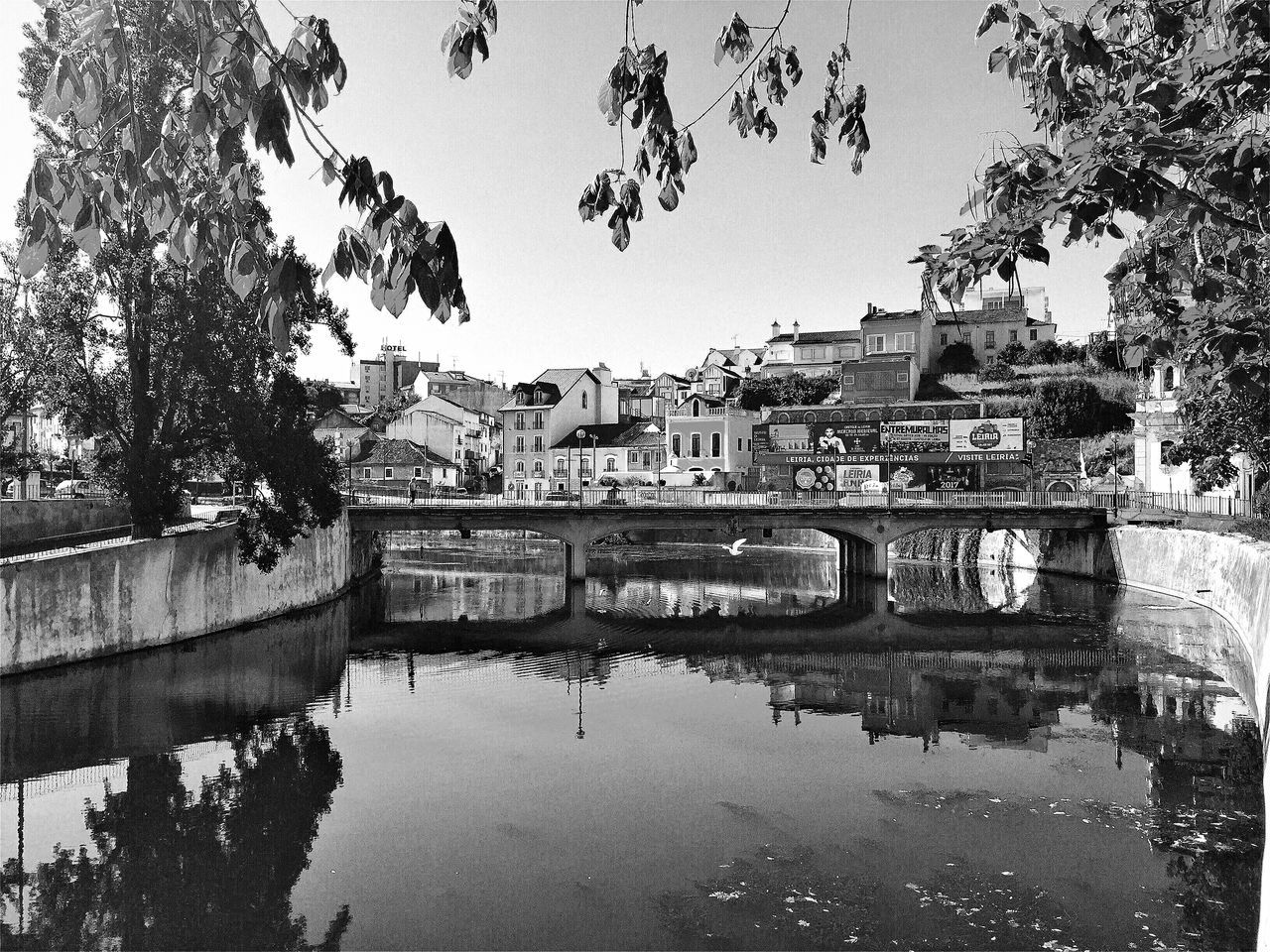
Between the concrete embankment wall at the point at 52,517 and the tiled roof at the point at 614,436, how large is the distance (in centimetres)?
4735

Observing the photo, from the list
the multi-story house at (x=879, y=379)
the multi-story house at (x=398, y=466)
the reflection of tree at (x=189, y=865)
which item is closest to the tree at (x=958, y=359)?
the multi-story house at (x=879, y=379)

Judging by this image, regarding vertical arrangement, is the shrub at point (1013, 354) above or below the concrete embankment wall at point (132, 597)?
above

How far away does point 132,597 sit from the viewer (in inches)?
1116

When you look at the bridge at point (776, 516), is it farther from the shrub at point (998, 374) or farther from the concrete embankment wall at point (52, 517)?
the shrub at point (998, 374)

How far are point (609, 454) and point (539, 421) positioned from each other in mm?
7860

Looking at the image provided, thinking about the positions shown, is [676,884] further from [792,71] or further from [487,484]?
[487,484]

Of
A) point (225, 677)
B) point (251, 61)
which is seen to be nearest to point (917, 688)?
point (225, 677)

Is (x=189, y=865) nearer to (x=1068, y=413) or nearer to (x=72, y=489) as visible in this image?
(x=72, y=489)

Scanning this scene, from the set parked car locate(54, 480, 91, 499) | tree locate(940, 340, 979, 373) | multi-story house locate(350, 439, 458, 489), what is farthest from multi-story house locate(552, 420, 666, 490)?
parked car locate(54, 480, 91, 499)

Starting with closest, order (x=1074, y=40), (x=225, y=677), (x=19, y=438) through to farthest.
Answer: (x=1074, y=40)
(x=225, y=677)
(x=19, y=438)

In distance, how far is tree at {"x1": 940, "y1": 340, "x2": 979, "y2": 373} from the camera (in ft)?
285

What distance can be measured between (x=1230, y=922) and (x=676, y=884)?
7122 millimetres

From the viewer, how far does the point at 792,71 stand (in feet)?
20.3

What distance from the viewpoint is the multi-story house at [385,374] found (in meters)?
139
